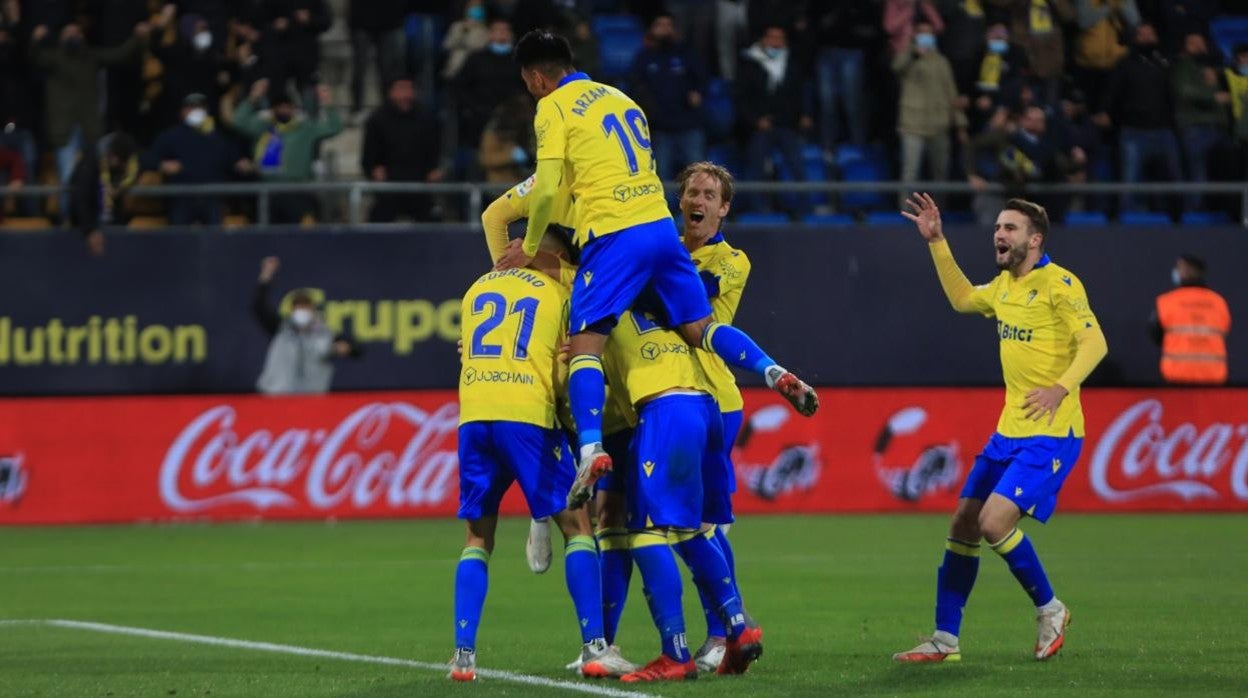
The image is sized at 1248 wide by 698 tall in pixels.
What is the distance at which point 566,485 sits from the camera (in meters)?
9.15

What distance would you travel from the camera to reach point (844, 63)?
21922 mm

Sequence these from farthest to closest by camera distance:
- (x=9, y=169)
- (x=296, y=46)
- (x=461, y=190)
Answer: (x=296, y=46) → (x=9, y=169) → (x=461, y=190)

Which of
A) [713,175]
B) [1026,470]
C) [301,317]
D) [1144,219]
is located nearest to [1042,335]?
[1026,470]

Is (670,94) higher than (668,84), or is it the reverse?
(668,84)

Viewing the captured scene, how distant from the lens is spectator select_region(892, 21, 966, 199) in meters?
21.3

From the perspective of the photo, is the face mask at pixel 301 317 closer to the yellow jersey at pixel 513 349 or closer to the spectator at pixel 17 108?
the spectator at pixel 17 108

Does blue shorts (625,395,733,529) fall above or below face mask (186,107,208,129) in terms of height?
below

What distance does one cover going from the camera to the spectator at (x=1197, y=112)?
21.6m

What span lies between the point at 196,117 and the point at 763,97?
579 cm

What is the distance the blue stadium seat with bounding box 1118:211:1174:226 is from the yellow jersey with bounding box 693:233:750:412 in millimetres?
11932

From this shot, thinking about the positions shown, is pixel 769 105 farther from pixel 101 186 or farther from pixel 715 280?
pixel 715 280

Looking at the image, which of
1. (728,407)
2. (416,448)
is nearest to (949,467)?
(416,448)

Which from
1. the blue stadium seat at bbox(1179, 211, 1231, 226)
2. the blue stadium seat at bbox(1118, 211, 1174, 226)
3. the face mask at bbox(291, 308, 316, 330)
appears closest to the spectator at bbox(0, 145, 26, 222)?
the face mask at bbox(291, 308, 316, 330)

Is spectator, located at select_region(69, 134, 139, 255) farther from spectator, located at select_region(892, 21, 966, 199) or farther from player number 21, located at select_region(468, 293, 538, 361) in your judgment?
player number 21, located at select_region(468, 293, 538, 361)
